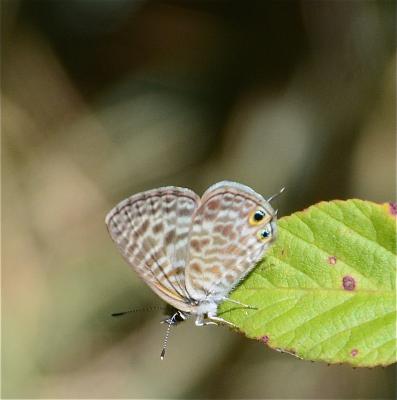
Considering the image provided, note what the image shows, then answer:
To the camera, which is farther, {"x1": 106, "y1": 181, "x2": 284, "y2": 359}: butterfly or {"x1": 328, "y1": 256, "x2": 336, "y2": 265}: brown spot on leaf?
{"x1": 106, "y1": 181, "x2": 284, "y2": 359}: butterfly

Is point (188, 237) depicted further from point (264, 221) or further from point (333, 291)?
point (333, 291)

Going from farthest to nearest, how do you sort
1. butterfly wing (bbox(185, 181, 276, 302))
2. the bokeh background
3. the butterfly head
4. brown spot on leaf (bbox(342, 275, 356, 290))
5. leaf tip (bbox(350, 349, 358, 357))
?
the bokeh background < butterfly wing (bbox(185, 181, 276, 302)) < the butterfly head < brown spot on leaf (bbox(342, 275, 356, 290)) < leaf tip (bbox(350, 349, 358, 357))

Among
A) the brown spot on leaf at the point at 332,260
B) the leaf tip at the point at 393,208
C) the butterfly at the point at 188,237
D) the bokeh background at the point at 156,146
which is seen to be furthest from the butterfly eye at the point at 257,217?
the bokeh background at the point at 156,146

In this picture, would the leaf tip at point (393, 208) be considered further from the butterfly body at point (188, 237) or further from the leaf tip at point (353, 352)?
the butterfly body at point (188, 237)

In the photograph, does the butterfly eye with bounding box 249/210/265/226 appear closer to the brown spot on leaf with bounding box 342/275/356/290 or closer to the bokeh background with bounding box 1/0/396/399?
the brown spot on leaf with bounding box 342/275/356/290


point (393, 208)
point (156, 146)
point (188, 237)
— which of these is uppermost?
point (393, 208)

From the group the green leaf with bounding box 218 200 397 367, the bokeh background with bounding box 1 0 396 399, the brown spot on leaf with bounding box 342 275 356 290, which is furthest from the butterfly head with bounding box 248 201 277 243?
the bokeh background with bounding box 1 0 396 399

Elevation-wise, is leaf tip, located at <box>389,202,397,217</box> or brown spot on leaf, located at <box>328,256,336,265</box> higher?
leaf tip, located at <box>389,202,397,217</box>

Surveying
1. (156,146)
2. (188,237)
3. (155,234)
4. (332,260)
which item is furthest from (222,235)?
(156,146)
